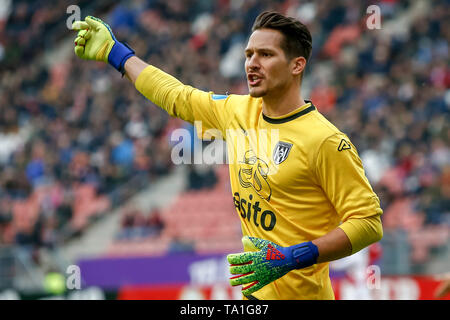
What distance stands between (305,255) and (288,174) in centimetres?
51

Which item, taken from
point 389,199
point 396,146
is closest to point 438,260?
point 389,199

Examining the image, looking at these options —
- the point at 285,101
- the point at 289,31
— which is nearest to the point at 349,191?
the point at 285,101

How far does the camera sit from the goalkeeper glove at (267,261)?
15.1 feet

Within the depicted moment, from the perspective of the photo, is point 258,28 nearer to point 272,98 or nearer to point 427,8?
point 272,98

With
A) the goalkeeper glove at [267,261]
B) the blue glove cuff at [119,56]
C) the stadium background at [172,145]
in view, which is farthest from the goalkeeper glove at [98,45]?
the stadium background at [172,145]

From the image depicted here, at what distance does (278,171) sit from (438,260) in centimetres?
711

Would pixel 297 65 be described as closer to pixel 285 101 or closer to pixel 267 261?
pixel 285 101

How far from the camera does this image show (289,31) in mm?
4973

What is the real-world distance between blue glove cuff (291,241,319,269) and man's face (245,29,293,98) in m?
0.99

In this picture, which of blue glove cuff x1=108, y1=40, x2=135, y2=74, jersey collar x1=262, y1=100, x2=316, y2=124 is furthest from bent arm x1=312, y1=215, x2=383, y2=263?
blue glove cuff x1=108, y1=40, x2=135, y2=74

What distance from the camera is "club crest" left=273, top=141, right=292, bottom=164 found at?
15.9 ft

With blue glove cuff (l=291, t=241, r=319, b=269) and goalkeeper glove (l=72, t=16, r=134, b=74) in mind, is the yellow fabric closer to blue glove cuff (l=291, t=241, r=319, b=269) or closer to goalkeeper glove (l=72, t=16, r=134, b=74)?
blue glove cuff (l=291, t=241, r=319, b=269)

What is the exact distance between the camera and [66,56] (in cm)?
2298

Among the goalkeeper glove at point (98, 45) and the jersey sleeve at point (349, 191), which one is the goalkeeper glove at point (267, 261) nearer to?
the jersey sleeve at point (349, 191)
